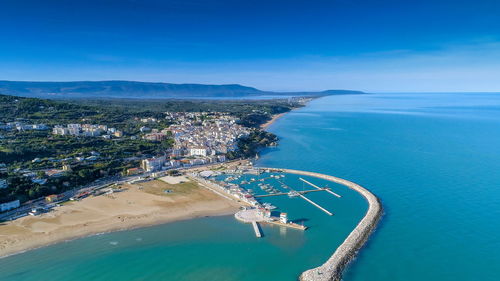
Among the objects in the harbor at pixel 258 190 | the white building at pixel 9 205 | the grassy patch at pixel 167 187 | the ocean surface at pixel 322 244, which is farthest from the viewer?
the grassy patch at pixel 167 187

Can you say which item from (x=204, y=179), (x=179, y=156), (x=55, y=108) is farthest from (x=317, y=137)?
(x=55, y=108)

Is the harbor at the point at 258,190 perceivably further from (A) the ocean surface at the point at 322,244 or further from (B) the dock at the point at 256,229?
(A) the ocean surface at the point at 322,244

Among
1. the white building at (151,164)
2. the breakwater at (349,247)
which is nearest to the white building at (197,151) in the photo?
the white building at (151,164)

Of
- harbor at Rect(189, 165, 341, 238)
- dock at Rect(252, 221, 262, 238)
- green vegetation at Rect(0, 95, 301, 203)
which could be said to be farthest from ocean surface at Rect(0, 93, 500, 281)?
green vegetation at Rect(0, 95, 301, 203)

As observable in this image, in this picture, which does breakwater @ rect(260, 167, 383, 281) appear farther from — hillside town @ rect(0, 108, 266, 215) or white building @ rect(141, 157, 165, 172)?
white building @ rect(141, 157, 165, 172)

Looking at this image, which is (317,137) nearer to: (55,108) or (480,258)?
(480,258)
